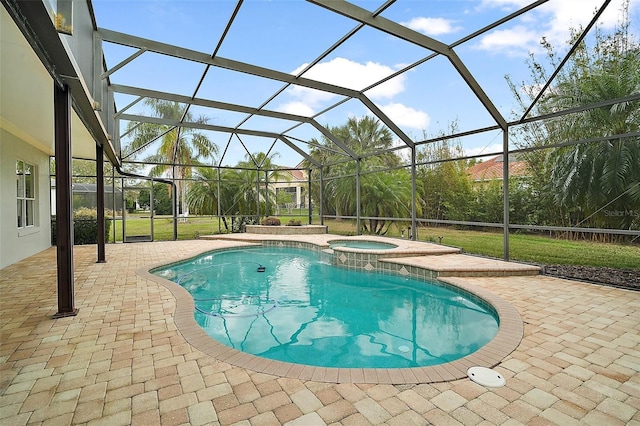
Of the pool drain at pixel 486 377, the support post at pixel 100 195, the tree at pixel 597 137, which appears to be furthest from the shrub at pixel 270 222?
the pool drain at pixel 486 377

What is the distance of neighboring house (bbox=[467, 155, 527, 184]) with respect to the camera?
330 inches

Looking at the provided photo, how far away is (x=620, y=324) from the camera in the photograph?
359 centimetres

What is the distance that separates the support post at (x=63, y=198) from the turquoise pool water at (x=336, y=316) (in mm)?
1622

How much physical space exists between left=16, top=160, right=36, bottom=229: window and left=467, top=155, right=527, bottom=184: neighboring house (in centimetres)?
1184

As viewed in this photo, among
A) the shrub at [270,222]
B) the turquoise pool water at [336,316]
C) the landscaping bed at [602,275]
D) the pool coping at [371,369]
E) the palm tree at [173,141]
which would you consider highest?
the palm tree at [173,141]

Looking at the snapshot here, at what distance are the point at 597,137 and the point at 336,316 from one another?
5998 millimetres

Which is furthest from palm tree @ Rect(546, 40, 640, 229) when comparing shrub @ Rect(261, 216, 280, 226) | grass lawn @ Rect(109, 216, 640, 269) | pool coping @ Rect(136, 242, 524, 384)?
shrub @ Rect(261, 216, 280, 226)

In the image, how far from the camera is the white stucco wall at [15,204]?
6.75 m

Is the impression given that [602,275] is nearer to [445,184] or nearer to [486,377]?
[445,184]

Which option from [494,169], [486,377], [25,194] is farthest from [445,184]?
[25,194]

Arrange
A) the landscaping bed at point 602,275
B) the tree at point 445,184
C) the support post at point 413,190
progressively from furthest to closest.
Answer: the tree at point 445,184
the support post at point 413,190
the landscaping bed at point 602,275

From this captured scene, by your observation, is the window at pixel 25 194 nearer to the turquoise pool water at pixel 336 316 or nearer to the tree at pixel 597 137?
the turquoise pool water at pixel 336 316

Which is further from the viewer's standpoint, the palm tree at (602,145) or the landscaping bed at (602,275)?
the palm tree at (602,145)

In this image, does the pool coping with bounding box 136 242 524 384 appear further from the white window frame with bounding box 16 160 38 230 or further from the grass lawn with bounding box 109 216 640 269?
the white window frame with bounding box 16 160 38 230
